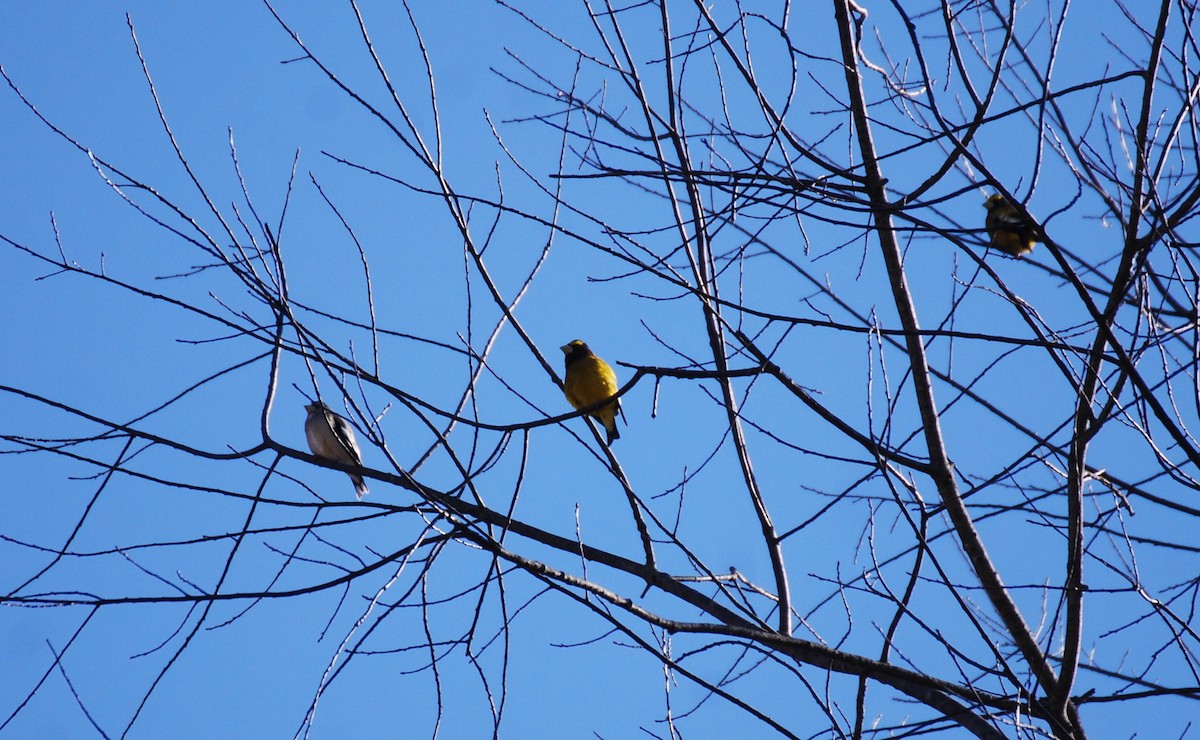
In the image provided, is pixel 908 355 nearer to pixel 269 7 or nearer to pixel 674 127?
pixel 674 127

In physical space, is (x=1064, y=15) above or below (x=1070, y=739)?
above

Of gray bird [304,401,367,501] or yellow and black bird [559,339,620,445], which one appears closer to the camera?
yellow and black bird [559,339,620,445]

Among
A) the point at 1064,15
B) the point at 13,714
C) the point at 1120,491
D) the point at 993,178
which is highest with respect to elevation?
the point at 1064,15

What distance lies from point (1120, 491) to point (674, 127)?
5.37ft

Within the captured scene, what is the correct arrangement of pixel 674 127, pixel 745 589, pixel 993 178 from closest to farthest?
pixel 993 178, pixel 674 127, pixel 745 589

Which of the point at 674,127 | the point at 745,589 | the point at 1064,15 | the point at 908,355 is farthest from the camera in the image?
the point at 745,589

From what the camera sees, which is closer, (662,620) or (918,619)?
(918,619)

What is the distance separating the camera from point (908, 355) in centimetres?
316

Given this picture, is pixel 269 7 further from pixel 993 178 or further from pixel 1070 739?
pixel 1070 739

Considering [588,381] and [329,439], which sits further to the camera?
[329,439]

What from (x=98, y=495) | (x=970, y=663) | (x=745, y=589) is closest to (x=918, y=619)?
(x=970, y=663)

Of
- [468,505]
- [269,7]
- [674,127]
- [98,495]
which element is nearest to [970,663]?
[468,505]

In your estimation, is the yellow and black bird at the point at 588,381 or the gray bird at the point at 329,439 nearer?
the yellow and black bird at the point at 588,381

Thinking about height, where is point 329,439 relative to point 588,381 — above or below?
below
